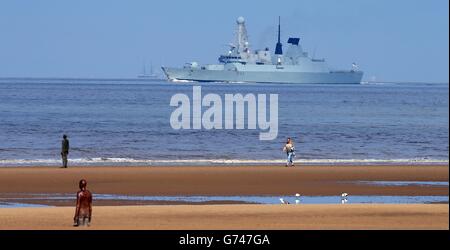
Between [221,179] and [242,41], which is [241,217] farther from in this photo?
[242,41]

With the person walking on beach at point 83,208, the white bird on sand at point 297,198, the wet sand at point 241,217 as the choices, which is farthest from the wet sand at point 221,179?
the person walking on beach at point 83,208

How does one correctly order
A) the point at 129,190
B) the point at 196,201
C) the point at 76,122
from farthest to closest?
the point at 76,122, the point at 129,190, the point at 196,201

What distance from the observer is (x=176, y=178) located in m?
30.0

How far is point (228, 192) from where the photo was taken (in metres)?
26.4

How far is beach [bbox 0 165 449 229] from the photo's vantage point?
766 inches

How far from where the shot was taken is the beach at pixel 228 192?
1947cm

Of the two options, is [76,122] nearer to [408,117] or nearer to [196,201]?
[408,117]

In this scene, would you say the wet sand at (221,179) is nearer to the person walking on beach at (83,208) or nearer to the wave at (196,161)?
the wave at (196,161)

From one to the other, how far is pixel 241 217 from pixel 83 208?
293cm

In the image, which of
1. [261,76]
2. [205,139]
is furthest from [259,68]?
[205,139]

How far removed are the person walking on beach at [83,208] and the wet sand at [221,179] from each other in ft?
23.5

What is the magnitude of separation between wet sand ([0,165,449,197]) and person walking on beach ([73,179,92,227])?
7.18 metres

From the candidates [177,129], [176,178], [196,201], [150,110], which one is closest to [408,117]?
[150,110]
